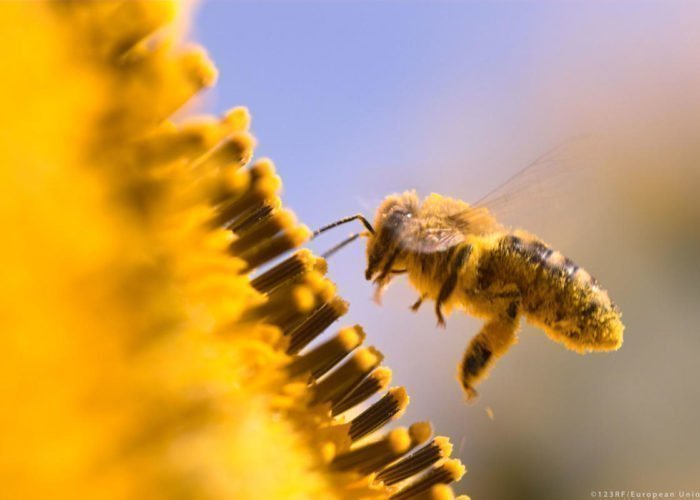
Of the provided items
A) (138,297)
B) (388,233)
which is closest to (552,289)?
(388,233)

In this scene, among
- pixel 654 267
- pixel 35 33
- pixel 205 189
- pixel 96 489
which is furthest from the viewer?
pixel 654 267

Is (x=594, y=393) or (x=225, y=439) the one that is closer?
(x=225, y=439)

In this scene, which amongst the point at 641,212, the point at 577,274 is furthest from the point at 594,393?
the point at 577,274

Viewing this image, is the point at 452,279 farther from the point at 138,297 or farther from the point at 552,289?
the point at 138,297

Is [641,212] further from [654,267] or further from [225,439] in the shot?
[225,439]

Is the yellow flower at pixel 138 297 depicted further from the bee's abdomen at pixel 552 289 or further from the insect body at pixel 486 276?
the bee's abdomen at pixel 552 289

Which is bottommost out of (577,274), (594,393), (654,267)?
(577,274)

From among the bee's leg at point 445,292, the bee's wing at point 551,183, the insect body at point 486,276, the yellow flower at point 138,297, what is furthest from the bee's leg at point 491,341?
the yellow flower at point 138,297

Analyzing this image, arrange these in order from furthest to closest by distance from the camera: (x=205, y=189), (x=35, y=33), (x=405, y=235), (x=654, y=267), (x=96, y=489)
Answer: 1. (x=654, y=267)
2. (x=405, y=235)
3. (x=205, y=189)
4. (x=35, y=33)
5. (x=96, y=489)
